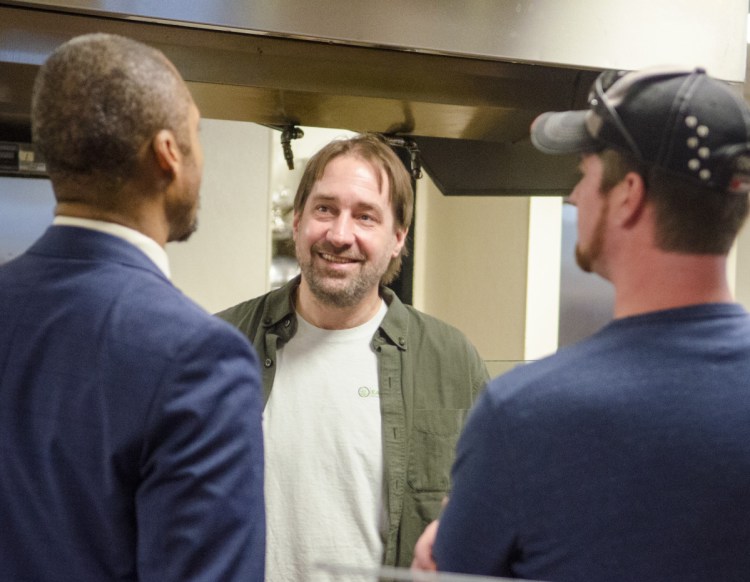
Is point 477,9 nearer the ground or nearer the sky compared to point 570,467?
nearer the sky

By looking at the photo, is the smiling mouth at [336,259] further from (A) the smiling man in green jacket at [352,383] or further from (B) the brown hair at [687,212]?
(B) the brown hair at [687,212]

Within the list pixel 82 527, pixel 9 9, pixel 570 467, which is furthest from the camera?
pixel 9 9

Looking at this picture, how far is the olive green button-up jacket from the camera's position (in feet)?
4.85

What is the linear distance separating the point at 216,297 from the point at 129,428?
6.31ft

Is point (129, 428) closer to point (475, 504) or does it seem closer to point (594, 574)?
point (475, 504)

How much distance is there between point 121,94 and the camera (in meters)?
0.80

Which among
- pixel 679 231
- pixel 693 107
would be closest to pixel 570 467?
pixel 679 231

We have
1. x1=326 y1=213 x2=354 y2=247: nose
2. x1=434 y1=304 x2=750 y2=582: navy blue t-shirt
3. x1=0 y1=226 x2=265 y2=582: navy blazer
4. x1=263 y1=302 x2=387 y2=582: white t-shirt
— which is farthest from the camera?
x1=326 y1=213 x2=354 y2=247: nose

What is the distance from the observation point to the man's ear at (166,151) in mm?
818

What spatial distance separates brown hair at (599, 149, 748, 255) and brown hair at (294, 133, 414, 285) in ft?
3.23

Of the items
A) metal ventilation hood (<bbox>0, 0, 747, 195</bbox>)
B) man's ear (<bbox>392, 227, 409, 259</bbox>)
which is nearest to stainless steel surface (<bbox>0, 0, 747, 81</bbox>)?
metal ventilation hood (<bbox>0, 0, 747, 195</bbox>)

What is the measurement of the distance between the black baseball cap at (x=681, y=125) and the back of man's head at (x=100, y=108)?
1.43 ft

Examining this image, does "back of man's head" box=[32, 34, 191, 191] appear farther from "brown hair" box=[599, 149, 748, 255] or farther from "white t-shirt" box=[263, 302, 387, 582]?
"white t-shirt" box=[263, 302, 387, 582]

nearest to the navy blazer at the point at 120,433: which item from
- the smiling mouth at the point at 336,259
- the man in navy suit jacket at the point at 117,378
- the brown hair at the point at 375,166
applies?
the man in navy suit jacket at the point at 117,378
